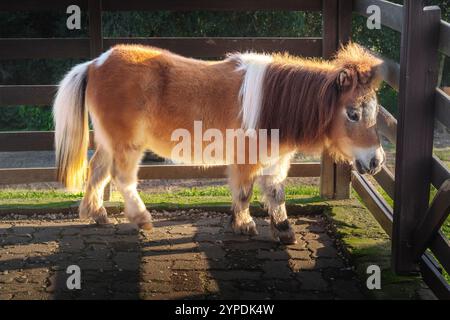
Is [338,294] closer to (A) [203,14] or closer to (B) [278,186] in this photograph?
(B) [278,186]

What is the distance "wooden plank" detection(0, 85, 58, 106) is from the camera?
17.9ft

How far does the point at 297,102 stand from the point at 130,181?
1.34m

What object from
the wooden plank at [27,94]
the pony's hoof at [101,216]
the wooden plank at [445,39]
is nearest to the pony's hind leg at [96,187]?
the pony's hoof at [101,216]

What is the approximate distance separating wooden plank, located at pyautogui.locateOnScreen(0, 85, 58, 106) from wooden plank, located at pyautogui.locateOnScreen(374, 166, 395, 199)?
274 centimetres

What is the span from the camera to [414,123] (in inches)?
142

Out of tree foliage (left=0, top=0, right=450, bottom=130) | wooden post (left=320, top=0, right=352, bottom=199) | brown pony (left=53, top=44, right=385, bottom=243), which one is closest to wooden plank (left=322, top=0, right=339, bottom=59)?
wooden post (left=320, top=0, right=352, bottom=199)

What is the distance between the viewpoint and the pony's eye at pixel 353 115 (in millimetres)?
4145

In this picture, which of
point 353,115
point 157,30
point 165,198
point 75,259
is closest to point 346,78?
point 353,115

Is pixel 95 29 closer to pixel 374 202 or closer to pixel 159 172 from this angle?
pixel 159 172

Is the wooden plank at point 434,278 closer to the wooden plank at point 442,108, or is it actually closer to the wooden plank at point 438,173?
the wooden plank at point 438,173

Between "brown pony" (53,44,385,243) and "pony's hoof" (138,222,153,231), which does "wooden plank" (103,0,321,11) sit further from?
"pony's hoof" (138,222,153,231)

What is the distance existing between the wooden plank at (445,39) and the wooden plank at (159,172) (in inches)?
92.7

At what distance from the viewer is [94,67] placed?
4668mm
